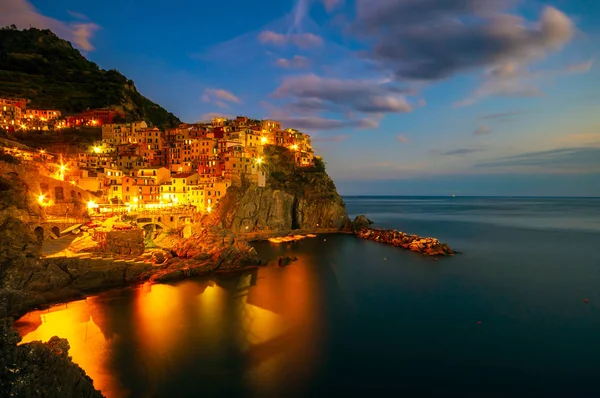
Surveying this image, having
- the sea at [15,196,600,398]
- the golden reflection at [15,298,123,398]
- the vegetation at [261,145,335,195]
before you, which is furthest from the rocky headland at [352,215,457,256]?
the golden reflection at [15,298,123,398]

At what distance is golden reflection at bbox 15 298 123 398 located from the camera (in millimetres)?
13781

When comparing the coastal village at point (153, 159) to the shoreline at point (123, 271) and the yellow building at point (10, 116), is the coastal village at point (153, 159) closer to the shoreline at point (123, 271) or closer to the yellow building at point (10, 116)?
the yellow building at point (10, 116)

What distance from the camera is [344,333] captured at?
18.6 metres

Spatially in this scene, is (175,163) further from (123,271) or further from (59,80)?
(59,80)

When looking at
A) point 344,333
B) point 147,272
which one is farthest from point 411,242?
point 147,272

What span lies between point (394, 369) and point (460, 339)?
543 cm

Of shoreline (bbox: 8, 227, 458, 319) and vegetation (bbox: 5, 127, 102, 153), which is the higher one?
vegetation (bbox: 5, 127, 102, 153)

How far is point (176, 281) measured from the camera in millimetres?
27078

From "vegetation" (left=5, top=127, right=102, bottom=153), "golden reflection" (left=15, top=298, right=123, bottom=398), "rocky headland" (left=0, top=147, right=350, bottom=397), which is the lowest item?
"golden reflection" (left=15, top=298, right=123, bottom=398)

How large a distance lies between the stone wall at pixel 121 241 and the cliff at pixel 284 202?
14.3m

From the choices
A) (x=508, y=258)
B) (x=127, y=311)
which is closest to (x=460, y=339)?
(x=127, y=311)

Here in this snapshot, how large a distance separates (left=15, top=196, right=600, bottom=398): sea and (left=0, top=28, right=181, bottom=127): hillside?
6184 centimetres

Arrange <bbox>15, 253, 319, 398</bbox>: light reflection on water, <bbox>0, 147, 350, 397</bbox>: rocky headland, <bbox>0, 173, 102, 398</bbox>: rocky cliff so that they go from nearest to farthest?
<bbox>0, 173, 102, 398</bbox>: rocky cliff
<bbox>0, 147, 350, 397</bbox>: rocky headland
<bbox>15, 253, 319, 398</bbox>: light reflection on water

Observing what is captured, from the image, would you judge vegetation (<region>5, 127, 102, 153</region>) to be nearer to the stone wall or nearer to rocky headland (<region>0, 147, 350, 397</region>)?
rocky headland (<region>0, 147, 350, 397</region>)
